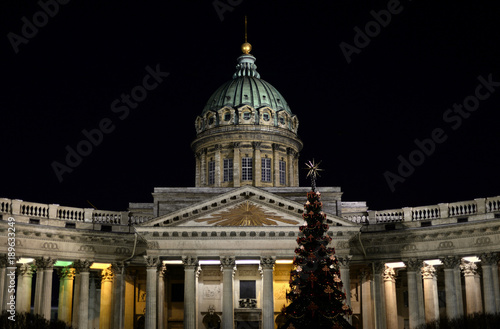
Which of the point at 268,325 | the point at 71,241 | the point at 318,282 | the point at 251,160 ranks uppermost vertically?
the point at 251,160

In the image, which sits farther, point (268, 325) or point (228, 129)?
point (228, 129)

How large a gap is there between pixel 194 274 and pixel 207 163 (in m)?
21.7

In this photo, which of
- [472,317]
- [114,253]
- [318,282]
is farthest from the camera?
[114,253]

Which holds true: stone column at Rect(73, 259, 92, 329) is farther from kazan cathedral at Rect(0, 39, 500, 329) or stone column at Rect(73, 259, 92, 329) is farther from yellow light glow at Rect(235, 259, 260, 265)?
yellow light glow at Rect(235, 259, 260, 265)

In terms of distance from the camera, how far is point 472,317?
120ft

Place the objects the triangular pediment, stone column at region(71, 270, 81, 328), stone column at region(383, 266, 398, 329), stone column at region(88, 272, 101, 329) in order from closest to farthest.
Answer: the triangular pediment, stone column at region(71, 270, 81, 328), stone column at region(383, 266, 398, 329), stone column at region(88, 272, 101, 329)

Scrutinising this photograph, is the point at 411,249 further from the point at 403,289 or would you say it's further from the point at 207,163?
the point at 207,163

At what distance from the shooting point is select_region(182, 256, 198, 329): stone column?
43.1 meters

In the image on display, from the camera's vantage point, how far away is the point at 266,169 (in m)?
62.9

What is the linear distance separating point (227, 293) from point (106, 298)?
1042 centimetres

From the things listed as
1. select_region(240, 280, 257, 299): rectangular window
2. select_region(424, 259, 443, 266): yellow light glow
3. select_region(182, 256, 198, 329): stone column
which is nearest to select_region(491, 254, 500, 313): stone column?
select_region(424, 259, 443, 266): yellow light glow

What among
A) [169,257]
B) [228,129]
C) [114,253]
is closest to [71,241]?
[114,253]

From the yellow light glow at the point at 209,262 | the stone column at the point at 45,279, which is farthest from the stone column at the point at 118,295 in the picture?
the yellow light glow at the point at 209,262

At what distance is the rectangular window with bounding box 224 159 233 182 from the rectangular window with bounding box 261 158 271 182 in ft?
10.2
